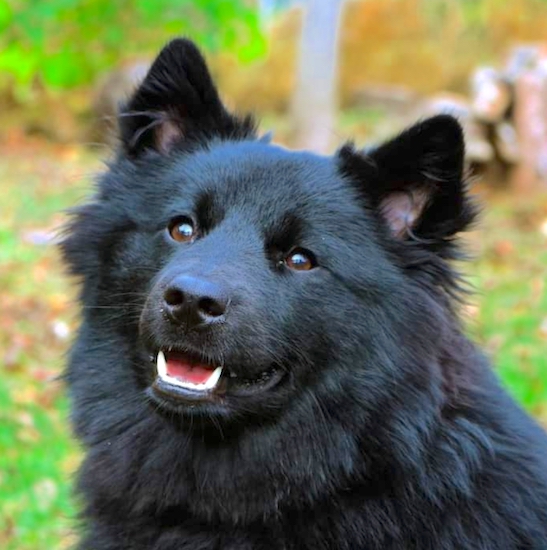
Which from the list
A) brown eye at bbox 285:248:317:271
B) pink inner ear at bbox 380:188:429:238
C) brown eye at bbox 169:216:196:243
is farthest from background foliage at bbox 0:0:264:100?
brown eye at bbox 285:248:317:271

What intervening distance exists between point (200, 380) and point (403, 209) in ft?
3.32

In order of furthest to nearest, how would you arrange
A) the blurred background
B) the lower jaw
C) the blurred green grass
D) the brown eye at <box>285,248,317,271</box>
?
the blurred background
the blurred green grass
the brown eye at <box>285,248,317,271</box>
the lower jaw

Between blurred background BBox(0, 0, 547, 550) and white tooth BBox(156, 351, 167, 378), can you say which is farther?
blurred background BBox(0, 0, 547, 550)

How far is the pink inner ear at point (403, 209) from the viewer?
3.24 meters

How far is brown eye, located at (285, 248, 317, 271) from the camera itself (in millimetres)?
3186

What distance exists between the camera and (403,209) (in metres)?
3.31

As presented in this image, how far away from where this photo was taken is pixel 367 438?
10.1 ft

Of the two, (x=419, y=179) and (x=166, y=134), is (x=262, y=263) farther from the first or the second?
(x=166, y=134)

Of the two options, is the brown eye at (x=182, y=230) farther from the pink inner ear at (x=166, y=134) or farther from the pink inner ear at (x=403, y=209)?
the pink inner ear at (x=403, y=209)

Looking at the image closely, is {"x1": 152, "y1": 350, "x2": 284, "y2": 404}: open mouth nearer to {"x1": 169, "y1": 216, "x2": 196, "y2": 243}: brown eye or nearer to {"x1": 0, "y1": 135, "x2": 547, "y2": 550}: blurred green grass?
{"x1": 169, "y1": 216, "x2": 196, "y2": 243}: brown eye

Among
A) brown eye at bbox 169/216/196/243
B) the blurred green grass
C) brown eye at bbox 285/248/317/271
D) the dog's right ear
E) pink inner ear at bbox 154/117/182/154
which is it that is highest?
the dog's right ear

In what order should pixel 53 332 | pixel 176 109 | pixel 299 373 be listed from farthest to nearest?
pixel 53 332, pixel 176 109, pixel 299 373

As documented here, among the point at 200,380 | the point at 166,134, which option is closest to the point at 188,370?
the point at 200,380

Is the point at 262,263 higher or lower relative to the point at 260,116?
lower
